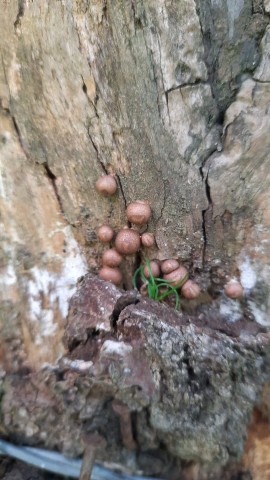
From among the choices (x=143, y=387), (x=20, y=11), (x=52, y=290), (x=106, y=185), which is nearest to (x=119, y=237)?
(x=106, y=185)

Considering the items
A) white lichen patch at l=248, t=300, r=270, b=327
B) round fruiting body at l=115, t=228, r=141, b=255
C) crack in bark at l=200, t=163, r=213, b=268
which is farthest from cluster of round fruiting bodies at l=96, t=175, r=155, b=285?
white lichen patch at l=248, t=300, r=270, b=327

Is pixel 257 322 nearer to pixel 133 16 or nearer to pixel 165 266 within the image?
pixel 165 266

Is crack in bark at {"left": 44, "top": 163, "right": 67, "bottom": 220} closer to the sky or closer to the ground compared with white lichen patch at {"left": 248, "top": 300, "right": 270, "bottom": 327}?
closer to the sky

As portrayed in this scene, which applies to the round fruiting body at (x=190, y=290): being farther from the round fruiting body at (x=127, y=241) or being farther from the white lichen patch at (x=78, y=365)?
the white lichen patch at (x=78, y=365)

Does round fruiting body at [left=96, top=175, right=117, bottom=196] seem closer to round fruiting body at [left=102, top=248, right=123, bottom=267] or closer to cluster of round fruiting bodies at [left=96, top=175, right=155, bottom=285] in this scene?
cluster of round fruiting bodies at [left=96, top=175, right=155, bottom=285]

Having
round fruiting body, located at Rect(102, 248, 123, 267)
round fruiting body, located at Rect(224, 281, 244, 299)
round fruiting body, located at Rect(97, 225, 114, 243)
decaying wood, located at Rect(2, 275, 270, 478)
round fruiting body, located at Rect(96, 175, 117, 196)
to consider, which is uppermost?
round fruiting body, located at Rect(96, 175, 117, 196)

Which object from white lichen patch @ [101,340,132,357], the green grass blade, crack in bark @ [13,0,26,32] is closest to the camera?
white lichen patch @ [101,340,132,357]

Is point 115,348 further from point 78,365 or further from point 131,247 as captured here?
point 131,247
